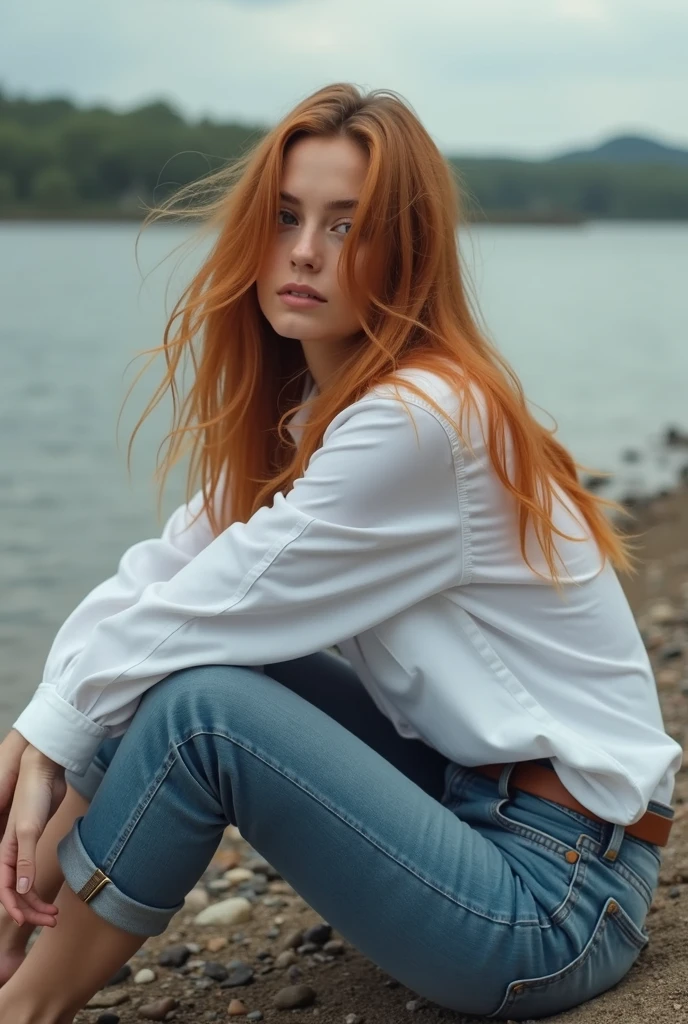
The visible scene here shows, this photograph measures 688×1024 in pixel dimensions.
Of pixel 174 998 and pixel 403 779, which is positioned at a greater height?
pixel 403 779

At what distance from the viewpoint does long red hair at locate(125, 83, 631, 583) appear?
2125 mm

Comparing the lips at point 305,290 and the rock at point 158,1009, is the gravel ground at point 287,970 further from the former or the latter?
the lips at point 305,290

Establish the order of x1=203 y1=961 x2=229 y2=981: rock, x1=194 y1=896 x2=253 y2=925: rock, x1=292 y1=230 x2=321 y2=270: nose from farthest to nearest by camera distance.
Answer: x1=194 y1=896 x2=253 y2=925: rock
x1=203 y1=961 x2=229 y2=981: rock
x1=292 y1=230 x2=321 y2=270: nose

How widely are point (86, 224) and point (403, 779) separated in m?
57.9

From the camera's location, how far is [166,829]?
1937mm

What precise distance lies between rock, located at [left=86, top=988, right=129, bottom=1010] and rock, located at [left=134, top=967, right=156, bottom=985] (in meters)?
0.08

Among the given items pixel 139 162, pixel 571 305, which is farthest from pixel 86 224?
pixel 571 305

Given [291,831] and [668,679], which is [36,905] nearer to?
[291,831]

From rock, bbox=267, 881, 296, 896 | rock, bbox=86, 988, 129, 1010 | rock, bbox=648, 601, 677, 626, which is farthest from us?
rock, bbox=648, 601, 677, 626

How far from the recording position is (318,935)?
8.98ft

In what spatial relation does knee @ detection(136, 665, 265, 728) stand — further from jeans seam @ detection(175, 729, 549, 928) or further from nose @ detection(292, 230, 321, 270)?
nose @ detection(292, 230, 321, 270)

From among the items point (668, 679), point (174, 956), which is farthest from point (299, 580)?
point (668, 679)

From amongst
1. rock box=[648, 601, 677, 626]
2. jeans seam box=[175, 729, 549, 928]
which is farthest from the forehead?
rock box=[648, 601, 677, 626]

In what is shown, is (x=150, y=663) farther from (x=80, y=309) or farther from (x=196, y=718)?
(x=80, y=309)
